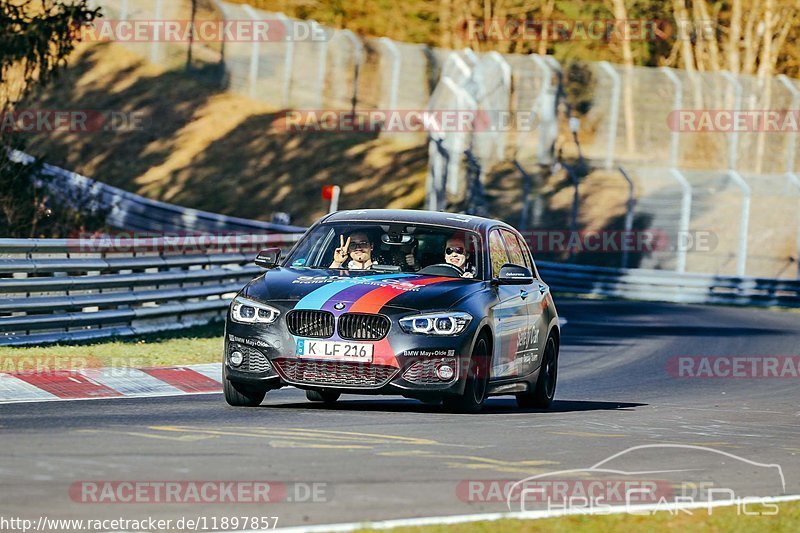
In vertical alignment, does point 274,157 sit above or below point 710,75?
below

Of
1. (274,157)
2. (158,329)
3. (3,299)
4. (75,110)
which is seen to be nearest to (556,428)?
(3,299)

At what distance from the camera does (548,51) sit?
74.9 metres

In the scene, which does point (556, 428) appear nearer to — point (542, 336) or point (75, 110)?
point (542, 336)

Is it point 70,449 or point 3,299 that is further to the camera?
point 3,299

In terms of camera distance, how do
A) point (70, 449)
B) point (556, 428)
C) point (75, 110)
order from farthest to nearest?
point (75, 110) < point (556, 428) < point (70, 449)

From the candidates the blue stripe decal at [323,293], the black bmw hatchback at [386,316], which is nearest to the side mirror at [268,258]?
the black bmw hatchback at [386,316]

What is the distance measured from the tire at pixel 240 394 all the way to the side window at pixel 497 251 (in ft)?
6.86

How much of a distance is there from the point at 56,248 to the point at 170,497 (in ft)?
30.4

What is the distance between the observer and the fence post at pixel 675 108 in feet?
125

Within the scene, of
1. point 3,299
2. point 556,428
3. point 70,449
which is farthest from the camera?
point 3,299

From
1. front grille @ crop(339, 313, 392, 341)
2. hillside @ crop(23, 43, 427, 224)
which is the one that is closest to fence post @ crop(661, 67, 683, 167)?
hillside @ crop(23, 43, 427, 224)

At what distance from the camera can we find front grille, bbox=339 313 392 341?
10.5 m

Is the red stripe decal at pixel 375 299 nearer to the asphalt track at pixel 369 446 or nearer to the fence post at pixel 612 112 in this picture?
the asphalt track at pixel 369 446

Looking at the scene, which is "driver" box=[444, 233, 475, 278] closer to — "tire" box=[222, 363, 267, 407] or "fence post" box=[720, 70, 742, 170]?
"tire" box=[222, 363, 267, 407]
